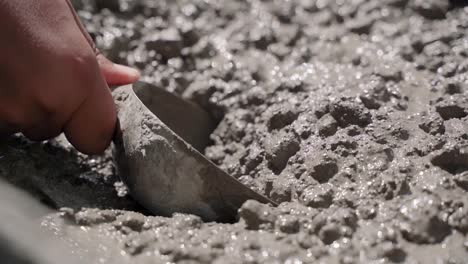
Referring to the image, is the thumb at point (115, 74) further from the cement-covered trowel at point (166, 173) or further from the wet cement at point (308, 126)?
the wet cement at point (308, 126)

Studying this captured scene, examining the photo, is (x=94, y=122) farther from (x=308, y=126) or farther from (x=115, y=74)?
(x=308, y=126)

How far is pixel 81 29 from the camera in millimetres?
1362

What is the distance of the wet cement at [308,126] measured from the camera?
115 centimetres

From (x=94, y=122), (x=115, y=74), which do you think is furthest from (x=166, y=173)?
(x=115, y=74)

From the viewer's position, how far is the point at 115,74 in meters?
1.47

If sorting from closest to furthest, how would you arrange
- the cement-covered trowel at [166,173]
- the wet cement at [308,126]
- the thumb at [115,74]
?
the wet cement at [308,126]
the cement-covered trowel at [166,173]
the thumb at [115,74]

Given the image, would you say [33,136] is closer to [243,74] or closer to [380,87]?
[243,74]

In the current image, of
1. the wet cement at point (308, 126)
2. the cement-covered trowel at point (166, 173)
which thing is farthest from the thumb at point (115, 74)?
the wet cement at point (308, 126)

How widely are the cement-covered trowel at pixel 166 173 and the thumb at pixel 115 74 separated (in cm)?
8

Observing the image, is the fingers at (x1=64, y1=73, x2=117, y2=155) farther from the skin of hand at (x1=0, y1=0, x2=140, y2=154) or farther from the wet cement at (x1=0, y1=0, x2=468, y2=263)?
the wet cement at (x1=0, y1=0, x2=468, y2=263)

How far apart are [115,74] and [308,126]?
0.42m

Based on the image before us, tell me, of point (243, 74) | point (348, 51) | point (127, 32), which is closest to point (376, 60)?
point (348, 51)

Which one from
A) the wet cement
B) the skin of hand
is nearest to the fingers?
the skin of hand

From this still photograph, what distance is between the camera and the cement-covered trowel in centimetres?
127
